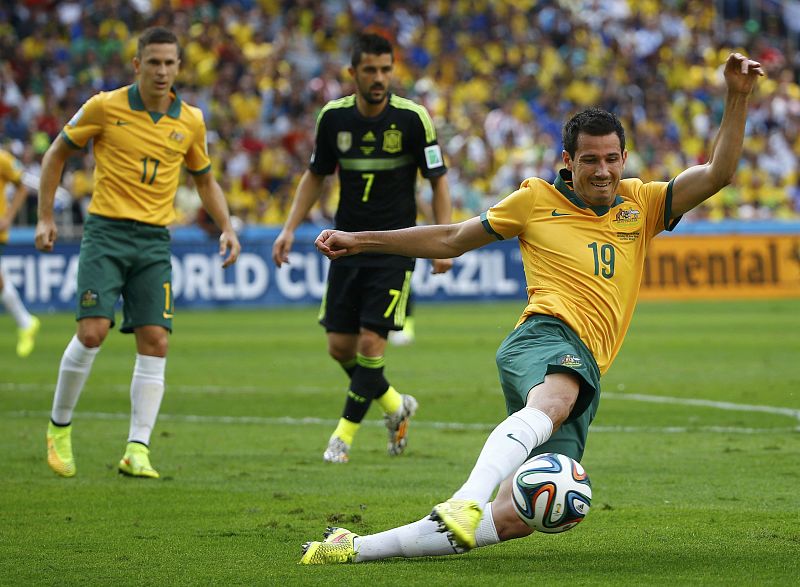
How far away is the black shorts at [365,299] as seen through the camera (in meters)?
8.79

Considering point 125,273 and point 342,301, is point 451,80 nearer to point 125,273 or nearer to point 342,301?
point 342,301

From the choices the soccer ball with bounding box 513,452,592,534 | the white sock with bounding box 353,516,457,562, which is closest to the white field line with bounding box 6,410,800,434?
the white sock with bounding box 353,516,457,562

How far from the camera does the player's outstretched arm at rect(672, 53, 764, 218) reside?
5.45 metres

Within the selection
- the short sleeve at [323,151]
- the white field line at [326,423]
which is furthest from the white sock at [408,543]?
the white field line at [326,423]

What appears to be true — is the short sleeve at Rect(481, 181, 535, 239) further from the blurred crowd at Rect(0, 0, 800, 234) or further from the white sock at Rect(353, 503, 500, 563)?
the blurred crowd at Rect(0, 0, 800, 234)

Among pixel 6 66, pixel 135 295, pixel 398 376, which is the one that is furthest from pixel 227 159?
pixel 135 295

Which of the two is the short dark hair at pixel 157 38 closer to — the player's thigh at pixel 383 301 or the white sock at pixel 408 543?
the player's thigh at pixel 383 301

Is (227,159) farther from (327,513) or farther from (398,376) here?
(327,513)

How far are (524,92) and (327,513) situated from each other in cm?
2643

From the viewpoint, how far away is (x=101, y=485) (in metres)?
7.66

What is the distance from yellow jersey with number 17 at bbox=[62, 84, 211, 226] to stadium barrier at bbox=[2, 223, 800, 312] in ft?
51.5

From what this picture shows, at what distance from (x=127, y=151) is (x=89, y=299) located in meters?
0.94

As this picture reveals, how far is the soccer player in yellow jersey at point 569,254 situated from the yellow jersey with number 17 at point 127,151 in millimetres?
2946

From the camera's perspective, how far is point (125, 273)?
816 cm
